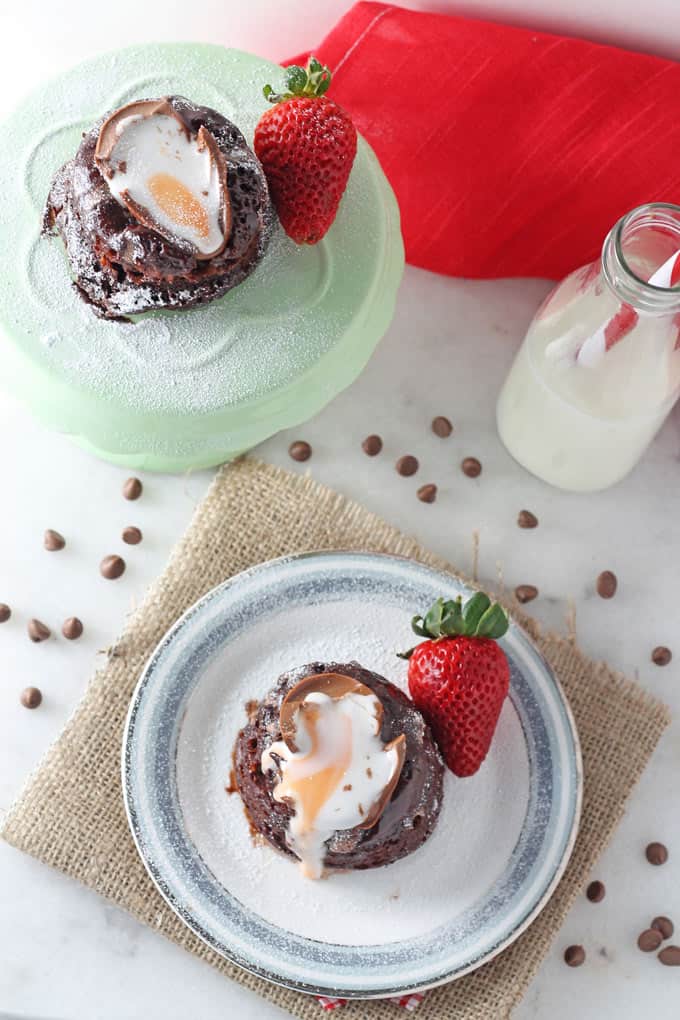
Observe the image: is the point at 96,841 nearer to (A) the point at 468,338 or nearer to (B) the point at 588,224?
(A) the point at 468,338

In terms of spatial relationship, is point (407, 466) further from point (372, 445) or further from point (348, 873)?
point (348, 873)

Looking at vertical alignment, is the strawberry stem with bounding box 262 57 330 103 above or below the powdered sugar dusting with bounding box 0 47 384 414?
Result: above

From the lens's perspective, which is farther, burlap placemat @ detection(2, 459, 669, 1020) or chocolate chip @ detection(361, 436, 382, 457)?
chocolate chip @ detection(361, 436, 382, 457)

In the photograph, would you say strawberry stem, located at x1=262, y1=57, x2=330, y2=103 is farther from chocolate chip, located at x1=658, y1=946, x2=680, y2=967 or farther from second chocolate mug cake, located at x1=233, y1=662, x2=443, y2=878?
chocolate chip, located at x1=658, y1=946, x2=680, y2=967

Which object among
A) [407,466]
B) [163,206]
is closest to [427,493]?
[407,466]

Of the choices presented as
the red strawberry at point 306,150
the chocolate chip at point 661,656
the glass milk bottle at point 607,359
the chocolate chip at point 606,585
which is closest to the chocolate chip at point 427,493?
the glass milk bottle at point 607,359

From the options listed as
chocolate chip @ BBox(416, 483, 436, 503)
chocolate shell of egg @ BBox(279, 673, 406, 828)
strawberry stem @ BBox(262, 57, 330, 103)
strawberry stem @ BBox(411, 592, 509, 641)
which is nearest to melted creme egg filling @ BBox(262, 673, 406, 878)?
chocolate shell of egg @ BBox(279, 673, 406, 828)
